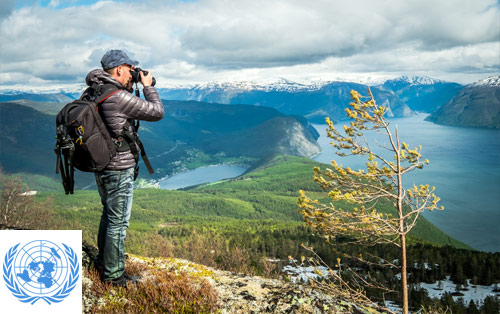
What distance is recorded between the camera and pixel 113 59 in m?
5.29

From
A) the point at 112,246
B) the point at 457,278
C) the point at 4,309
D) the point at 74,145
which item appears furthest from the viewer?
the point at 457,278

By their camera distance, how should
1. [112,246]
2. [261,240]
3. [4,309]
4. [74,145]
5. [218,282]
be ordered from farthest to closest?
[261,240] → [218,282] → [112,246] → [74,145] → [4,309]

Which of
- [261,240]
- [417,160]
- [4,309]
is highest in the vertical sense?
[417,160]

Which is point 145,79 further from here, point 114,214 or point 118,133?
point 114,214

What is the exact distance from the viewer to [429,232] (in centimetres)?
10569

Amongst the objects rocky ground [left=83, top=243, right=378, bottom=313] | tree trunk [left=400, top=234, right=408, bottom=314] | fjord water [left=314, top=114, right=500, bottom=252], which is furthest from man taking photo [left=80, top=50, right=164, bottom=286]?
fjord water [left=314, top=114, right=500, bottom=252]

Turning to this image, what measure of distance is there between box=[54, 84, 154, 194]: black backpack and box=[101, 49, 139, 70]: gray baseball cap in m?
0.41

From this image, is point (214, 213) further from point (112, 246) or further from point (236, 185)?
point (112, 246)

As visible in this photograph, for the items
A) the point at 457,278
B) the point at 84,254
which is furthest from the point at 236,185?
the point at 84,254

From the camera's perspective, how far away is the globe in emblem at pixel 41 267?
445 centimetres

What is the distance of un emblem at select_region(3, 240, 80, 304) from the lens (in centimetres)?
441

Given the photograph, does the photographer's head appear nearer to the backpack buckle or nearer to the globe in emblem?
the backpack buckle

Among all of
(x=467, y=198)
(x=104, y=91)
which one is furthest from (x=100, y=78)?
(x=467, y=198)

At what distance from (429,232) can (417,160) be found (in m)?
114
